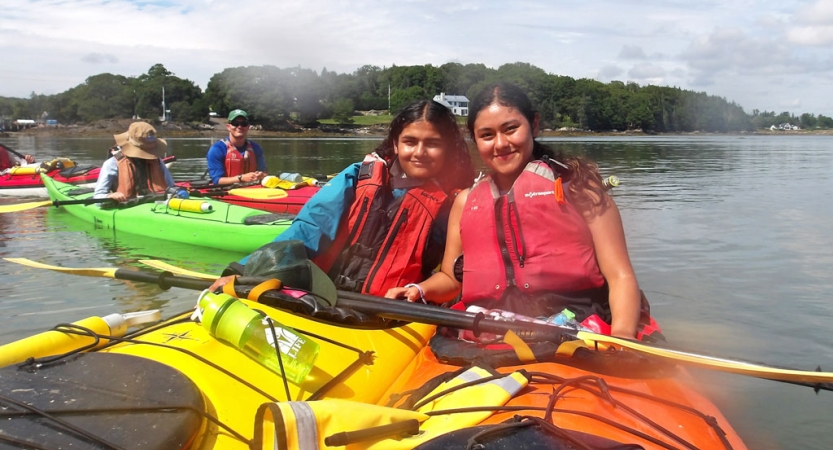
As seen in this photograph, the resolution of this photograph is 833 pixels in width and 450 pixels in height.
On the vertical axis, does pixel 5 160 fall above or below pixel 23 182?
above

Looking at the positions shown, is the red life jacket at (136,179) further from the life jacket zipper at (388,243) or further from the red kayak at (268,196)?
the life jacket zipper at (388,243)

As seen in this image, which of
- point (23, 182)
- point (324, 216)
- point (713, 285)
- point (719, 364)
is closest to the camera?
point (719, 364)

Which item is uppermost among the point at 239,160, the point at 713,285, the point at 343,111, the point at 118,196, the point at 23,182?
the point at 343,111

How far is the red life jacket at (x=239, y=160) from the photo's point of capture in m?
9.25

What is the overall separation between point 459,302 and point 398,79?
214 ft

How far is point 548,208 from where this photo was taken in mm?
2586

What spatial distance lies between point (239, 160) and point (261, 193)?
1.03m

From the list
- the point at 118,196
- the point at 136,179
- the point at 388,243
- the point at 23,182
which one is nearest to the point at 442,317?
the point at 388,243

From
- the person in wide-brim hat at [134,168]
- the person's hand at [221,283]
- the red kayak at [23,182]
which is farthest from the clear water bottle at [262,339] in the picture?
the red kayak at [23,182]

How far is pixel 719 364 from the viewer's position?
7.02 feet

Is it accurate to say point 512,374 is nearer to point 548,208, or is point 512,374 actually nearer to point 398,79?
point 548,208

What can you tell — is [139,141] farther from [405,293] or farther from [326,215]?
[405,293]

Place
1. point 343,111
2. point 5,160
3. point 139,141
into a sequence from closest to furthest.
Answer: point 139,141
point 5,160
point 343,111

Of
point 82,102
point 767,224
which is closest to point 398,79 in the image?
point 82,102
